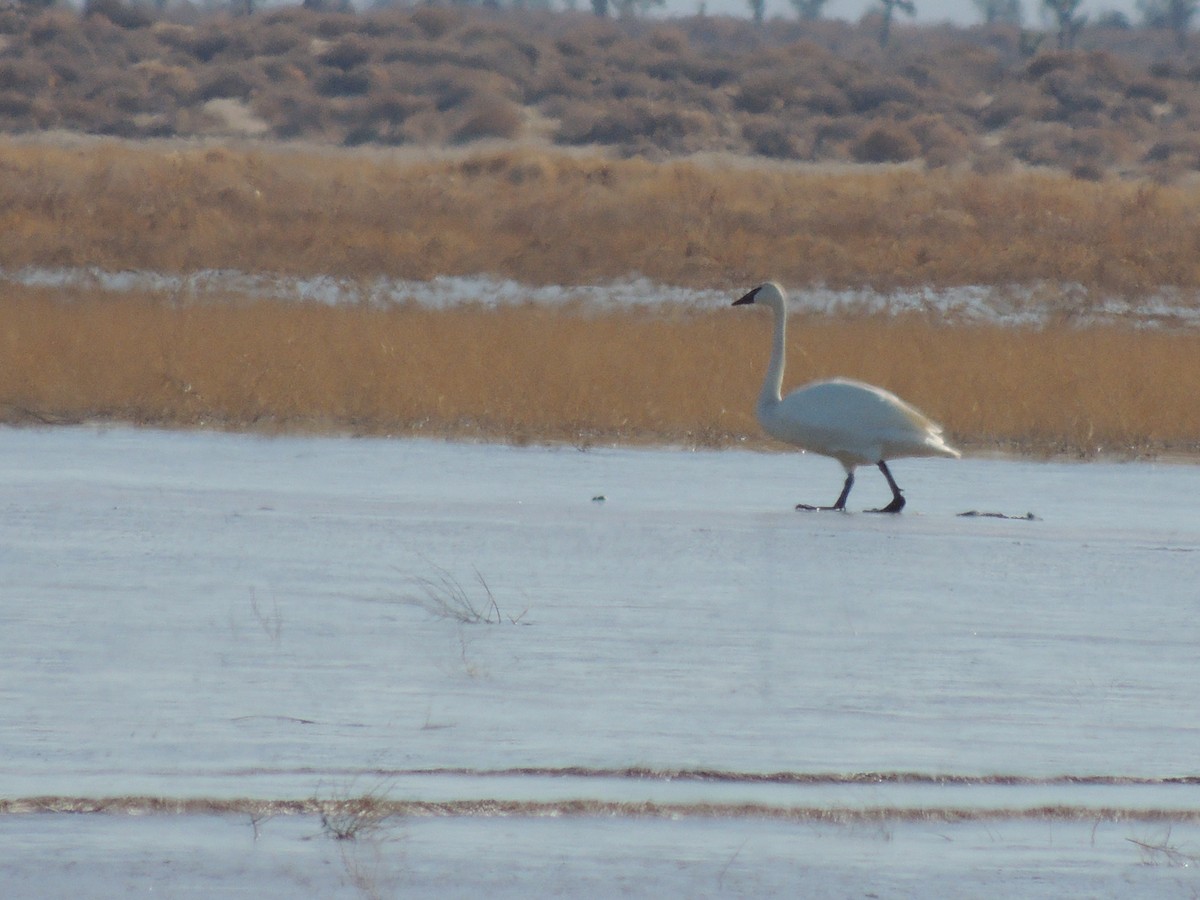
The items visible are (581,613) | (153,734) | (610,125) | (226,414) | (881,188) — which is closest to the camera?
(153,734)

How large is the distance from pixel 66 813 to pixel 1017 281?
57.6ft

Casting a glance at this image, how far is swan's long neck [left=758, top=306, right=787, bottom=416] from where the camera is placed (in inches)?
426

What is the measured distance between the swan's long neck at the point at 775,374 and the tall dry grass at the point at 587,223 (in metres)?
8.31

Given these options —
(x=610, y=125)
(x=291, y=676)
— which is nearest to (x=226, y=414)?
(x=291, y=676)

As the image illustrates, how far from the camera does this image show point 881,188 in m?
27.0

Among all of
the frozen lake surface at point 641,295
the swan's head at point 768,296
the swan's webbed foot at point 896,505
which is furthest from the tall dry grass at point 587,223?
the swan's webbed foot at point 896,505

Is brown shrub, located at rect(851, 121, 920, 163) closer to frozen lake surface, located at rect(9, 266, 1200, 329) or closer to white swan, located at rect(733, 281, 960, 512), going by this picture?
frozen lake surface, located at rect(9, 266, 1200, 329)

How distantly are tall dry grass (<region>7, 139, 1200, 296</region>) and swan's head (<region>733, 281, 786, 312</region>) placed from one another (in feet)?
25.5

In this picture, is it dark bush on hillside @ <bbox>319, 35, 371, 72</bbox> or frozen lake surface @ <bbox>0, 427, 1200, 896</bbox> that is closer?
frozen lake surface @ <bbox>0, 427, 1200, 896</bbox>

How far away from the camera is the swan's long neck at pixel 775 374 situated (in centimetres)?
1082

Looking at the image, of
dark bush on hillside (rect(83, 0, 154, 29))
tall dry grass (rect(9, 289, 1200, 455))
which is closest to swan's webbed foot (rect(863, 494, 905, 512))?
tall dry grass (rect(9, 289, 1200, 455))

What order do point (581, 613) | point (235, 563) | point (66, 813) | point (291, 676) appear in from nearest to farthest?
point (66, 813), point (291, 676), point (581, 613), point (235, 563)

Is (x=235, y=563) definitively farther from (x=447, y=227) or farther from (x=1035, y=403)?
(x=447, y=227)

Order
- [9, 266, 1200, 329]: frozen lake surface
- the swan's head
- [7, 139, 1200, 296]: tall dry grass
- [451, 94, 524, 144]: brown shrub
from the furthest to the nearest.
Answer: [451, 94, 524, 144]: brown shrub → [7, 139, 1200, 296]: tall dry grass → [9, 266, 1200, 329]: frozen lake surface → the swan's head
